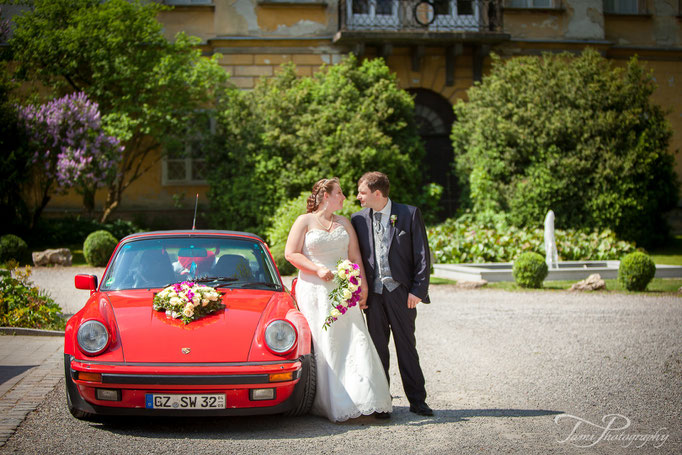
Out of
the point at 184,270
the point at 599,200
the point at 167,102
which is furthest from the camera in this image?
the point at 167,102

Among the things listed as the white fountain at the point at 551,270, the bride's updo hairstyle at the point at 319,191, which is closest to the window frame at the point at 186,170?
the white fountain at the point at 551,270

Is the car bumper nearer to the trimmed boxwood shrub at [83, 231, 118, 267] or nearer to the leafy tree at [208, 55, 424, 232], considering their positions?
the trimmed boxwood shrub at [83, 231, 118, 267]

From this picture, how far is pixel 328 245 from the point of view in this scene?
19.2ft

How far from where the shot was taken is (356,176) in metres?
19.2

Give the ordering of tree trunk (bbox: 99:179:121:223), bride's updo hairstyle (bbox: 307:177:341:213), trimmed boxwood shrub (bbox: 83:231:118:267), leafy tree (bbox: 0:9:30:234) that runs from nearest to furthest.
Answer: bride's updo hairstyle (bbox: 307:177:341:213), trimmed boxwood shrub (bbox: 83:231:118:267), leafy tree (bbox: 0:9:30:234), tree trunk (bbox: 99:179:121:223)

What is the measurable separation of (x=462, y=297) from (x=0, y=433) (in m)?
8.81

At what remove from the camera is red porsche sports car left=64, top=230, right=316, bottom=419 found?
4961mm

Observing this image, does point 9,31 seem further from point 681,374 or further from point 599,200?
point 681,374

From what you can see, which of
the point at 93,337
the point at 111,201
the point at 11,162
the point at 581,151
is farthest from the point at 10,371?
the point at 581,151

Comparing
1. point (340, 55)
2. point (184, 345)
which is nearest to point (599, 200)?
point (340, 55)

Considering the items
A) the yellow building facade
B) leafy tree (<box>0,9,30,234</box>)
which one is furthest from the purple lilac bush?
the yellow building facade

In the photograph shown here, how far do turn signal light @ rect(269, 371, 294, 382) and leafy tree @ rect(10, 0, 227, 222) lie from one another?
50.7ft

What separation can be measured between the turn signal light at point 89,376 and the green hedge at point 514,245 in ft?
43.2

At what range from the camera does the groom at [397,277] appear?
5.73 metres
